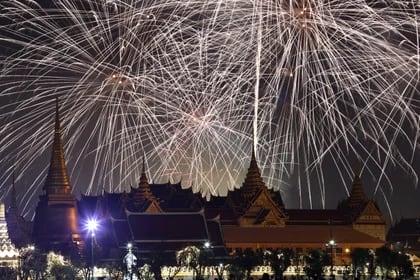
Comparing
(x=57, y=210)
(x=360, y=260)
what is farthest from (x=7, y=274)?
(x=57, y=210)

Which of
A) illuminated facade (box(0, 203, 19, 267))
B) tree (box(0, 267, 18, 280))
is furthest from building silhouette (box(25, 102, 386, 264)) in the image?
tree (box(0, 267, 18, 280))

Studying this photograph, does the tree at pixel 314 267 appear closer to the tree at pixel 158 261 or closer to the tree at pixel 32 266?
the tree at pixel 158 261

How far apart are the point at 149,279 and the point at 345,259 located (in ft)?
95.3

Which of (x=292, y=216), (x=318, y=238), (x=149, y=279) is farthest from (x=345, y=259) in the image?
(x=149, y=279)

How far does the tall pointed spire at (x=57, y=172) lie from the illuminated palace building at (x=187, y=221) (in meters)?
0.08

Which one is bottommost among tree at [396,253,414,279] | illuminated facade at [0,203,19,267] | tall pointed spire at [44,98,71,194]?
tree at [396,253,414,279]

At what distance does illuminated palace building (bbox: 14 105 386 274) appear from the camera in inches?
3098

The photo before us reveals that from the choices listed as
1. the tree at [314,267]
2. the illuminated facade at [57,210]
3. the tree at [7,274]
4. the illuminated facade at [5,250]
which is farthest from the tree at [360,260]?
the illuminated facade at [57,210]

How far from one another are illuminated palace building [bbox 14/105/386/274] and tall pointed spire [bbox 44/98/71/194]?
3.2 inches

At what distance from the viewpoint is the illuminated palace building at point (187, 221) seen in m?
78.7

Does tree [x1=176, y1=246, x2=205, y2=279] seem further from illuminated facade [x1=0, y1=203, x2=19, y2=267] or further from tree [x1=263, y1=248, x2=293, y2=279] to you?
illuminated facade [x1=0, y1=203, x2=19, y2=267]

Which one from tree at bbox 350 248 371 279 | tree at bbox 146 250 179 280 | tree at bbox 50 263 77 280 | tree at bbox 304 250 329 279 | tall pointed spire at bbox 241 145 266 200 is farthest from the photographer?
tall pointed spire at bbox 241 145 266 200

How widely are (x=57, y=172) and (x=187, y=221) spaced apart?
12.7 metres

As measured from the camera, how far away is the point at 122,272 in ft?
203
